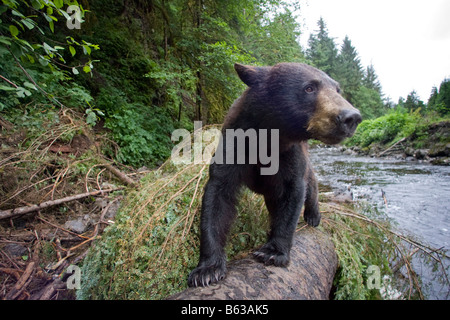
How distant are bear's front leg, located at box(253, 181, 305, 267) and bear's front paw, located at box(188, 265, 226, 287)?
0.33m

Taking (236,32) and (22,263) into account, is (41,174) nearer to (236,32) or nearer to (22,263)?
(22,263)

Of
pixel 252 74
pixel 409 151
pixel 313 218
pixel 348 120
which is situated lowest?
pixel 313 218

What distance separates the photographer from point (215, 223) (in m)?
1.90

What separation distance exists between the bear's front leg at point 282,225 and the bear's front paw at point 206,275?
33 centimetres

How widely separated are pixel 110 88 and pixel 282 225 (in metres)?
5.89

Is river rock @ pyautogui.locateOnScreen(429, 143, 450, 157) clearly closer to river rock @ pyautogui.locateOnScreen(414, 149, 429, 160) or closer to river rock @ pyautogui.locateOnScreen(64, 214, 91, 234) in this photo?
river rock @ pyautogui.locateOnScreen(414, 149, 429, 160)

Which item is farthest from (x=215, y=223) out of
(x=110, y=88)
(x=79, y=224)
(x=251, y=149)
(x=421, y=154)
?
(x=421, y=154)

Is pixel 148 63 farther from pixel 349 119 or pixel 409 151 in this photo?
pixel 409 151

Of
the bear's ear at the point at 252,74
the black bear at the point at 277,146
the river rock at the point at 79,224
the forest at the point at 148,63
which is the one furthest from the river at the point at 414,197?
the forest at the point at 148,63

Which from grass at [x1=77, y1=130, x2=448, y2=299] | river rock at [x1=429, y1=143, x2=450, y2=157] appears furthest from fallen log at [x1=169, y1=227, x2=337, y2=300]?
river rock at [x1=429, y1=143, x2=450, y2=157]

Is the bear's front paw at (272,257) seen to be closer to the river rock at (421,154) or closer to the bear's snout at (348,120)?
the bear's snout at (348,120)

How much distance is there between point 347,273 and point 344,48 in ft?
206

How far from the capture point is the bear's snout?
1577mm

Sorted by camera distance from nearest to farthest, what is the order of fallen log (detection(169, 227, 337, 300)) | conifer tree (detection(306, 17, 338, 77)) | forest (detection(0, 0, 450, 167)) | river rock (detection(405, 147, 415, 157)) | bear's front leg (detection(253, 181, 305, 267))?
fallen log (detection(169, 227, 337, 300))
bear's front leg (detection(253, 181, 305, 267))
forest (detection(0, 0, 450, 167))
river rock (detection(405, 147, 415, 157))
conifer tree (detection(306, 17, 338, 77))
